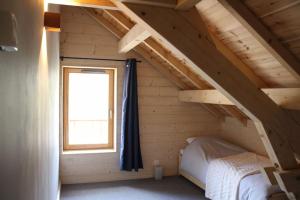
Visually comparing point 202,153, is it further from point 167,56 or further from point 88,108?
point 88,108

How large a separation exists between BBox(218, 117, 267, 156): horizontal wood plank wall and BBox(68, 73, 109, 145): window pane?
1.99 m

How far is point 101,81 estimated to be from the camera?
427 centimetres

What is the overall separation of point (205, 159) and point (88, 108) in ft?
6.25

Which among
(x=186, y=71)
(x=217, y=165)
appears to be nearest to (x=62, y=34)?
(x=186, y=71)

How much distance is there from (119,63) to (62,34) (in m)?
0.91

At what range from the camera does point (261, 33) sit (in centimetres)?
204

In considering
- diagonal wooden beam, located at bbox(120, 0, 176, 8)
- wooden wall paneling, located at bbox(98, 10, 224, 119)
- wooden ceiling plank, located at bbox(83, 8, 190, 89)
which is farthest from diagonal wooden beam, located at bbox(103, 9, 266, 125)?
diagonal wooden beam, located at bbox(120, 0, 176, 8)

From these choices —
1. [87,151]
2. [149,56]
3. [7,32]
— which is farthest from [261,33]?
[87,151]

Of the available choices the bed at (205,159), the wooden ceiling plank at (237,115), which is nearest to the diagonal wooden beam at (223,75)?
the bed at (205,159)

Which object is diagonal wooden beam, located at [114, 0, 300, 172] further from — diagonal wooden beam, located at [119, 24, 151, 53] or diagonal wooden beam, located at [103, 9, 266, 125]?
diagonal wooden beam, located at [103, 9, 266, 125]

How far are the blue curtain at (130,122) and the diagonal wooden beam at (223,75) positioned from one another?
198 centimetres

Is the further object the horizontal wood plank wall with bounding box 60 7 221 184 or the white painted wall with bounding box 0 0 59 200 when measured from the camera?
the horizontal wood plank wall with bounding box 60 7 221 184

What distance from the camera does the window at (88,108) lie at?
411cm

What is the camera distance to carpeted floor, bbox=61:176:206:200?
3.62m
